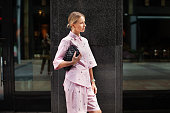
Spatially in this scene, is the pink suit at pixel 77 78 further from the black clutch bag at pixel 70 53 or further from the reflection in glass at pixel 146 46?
the reflection in glass at pixel 146 46

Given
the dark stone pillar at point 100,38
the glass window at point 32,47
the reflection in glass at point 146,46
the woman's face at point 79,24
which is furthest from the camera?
the reflection in glass at point 146,46

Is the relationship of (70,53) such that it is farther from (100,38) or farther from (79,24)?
(100,38)

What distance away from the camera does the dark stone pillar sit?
12.7ft

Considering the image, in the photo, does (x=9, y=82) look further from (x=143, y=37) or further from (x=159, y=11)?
(x=159, y=11)

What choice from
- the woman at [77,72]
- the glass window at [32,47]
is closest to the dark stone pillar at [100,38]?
the woman at [77,72]

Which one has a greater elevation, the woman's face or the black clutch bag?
the woman's face

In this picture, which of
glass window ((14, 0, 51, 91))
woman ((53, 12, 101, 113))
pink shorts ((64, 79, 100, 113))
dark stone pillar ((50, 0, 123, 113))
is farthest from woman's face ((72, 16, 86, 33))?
glass window ((14, 0, 51, 91))

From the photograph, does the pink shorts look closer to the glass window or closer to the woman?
the woman

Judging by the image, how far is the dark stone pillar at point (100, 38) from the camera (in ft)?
12.7

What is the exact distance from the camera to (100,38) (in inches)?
155

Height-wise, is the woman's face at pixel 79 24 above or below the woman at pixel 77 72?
above

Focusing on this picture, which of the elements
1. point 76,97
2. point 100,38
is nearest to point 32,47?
point 100,38

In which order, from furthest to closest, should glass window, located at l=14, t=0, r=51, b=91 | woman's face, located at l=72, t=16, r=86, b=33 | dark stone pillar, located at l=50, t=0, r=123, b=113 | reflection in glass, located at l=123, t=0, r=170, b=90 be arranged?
reflection in glass, located at l=123, t=0, r=170, b=90
glass window, located at l=14, t=0, r=51, b=91
dark stone pillar, located at l=50, t=0, r=123, b=113
woman's face, located at l=72, t=16, r=86, b=33

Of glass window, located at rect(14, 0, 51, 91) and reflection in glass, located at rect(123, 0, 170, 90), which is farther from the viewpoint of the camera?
reflection in glass, located at rect(123, 0, 170, 90)
